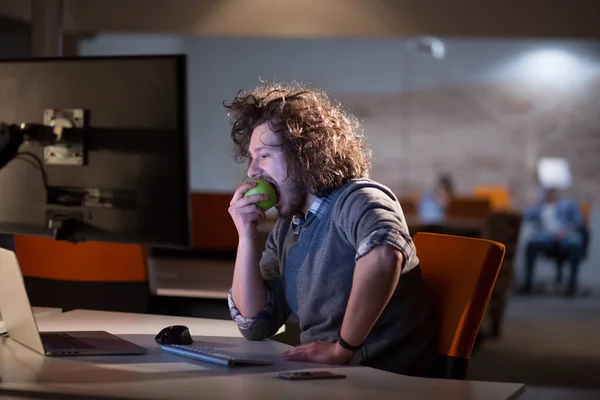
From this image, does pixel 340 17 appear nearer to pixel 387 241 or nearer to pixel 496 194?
pixel 387 241

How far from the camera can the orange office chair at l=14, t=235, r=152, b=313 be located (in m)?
3.36

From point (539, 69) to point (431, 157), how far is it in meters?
1.55

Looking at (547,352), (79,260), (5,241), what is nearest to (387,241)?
(5,241)

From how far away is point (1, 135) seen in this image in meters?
1.92

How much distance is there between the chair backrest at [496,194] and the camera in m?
10.2

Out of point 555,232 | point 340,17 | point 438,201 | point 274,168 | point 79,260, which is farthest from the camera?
point 438,201

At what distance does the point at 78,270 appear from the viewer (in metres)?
3.38

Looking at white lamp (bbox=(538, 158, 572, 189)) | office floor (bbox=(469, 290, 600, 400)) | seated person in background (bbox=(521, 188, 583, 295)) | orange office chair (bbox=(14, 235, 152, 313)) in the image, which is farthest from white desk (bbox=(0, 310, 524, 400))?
white lamp (bbox=(538, 158, 572, 189))

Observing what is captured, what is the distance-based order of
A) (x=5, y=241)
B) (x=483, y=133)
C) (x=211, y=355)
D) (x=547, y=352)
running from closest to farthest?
(x=211, y=355) < (x=5, y=241) < (x=547, y=352) < (x=483, y=133)

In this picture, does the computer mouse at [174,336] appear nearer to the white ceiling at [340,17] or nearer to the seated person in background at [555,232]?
the white ceiling at [340,17]

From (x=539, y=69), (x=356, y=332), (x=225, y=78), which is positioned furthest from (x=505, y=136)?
(x=356, y=332)

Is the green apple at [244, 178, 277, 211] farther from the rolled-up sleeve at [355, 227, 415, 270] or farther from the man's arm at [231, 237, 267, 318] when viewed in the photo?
the rolled-up sleeve at [355, 227, 415, 270]

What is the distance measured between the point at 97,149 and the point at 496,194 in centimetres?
878

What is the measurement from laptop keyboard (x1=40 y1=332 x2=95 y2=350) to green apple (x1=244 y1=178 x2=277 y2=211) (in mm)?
467
